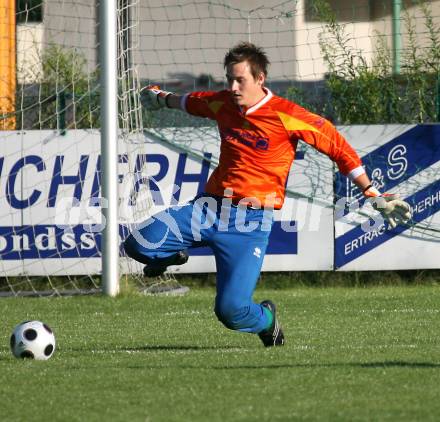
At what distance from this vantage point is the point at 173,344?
27.1 feet

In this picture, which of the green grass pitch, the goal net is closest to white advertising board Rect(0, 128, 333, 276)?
the goal net

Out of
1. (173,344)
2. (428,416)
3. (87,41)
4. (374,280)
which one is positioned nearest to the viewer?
(428,416)

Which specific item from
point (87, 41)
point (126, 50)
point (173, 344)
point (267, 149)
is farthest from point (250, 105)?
point (87, 41)

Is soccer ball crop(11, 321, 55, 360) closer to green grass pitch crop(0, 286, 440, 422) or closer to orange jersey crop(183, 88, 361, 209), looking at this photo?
green grass pitch crop(0, 286, 440, 422)

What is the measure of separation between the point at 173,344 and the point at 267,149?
159 cm

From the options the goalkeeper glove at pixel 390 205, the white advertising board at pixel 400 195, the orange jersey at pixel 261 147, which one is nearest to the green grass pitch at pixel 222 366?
the goalkeeper glove at pixel 390 205

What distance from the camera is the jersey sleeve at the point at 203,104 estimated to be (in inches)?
316

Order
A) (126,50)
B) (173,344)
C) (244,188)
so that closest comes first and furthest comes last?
(244,188) < (173,344) < (126,50)

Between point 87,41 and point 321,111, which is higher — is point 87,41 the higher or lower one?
the higher one

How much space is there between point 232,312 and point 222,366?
2.07 ft

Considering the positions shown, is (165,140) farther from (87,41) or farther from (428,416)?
(87,41)

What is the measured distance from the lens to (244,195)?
7.73 meters

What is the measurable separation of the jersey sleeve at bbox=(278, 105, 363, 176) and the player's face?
23 cm

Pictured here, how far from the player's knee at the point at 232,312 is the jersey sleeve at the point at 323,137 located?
1.12 m
